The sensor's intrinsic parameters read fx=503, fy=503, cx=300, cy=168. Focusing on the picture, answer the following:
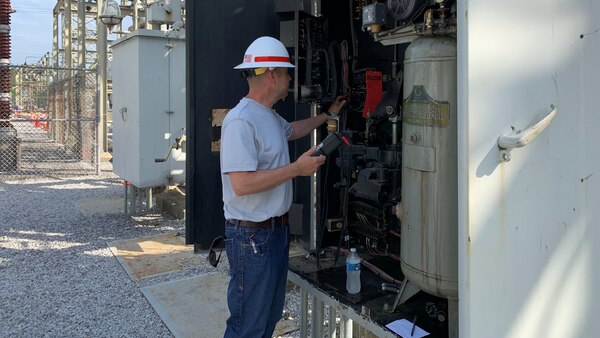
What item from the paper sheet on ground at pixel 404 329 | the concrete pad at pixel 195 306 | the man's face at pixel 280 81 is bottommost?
the concrete pad at pixel 195 306

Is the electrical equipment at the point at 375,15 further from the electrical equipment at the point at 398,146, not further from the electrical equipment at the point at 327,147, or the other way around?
the electrical equipment at the point at 327,147

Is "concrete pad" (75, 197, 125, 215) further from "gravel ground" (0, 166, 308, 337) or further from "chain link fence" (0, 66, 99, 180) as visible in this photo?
"chain link fence" (0, 66, 99, 180)

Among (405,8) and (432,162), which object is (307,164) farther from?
(405,8)

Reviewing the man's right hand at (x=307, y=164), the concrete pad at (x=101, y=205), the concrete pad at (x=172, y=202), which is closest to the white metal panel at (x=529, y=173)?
the man's right hand at (x=307, y=164)

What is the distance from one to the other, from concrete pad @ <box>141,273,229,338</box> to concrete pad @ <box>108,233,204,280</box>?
0.48m

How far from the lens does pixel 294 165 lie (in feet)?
7.88

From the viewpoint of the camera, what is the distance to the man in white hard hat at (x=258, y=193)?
7.94ft

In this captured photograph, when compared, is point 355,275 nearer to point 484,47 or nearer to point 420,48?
point 420,48

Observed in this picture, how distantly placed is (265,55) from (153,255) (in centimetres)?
407

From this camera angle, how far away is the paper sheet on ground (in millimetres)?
2123

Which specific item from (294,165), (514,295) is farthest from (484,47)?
(294,165)

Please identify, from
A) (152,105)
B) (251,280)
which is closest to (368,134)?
(251,280)

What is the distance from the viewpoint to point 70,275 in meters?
5.32

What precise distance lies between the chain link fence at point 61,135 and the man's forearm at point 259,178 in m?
7.52
